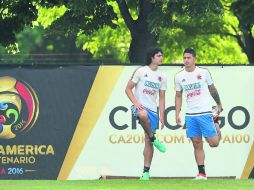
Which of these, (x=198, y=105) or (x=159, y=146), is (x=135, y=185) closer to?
(x=159, y=146)

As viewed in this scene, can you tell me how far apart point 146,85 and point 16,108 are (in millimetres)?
3085

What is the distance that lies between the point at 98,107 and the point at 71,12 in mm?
8748

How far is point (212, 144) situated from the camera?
41.1 feet

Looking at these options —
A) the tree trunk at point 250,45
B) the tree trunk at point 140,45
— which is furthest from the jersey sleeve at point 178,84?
the tree trunk at point 250,45

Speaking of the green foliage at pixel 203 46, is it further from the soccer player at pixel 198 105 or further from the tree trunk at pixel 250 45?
the soccer player at pixel 198 105

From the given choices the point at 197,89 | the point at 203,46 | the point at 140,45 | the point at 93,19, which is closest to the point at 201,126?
the point at 197,89

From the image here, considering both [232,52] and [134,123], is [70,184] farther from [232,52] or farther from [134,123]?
[232,52]

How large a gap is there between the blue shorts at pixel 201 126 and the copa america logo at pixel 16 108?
3.29 metres

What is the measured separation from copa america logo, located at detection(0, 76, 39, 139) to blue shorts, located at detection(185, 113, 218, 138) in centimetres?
329

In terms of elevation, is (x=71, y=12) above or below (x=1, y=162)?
above

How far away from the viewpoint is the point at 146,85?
12453 mm

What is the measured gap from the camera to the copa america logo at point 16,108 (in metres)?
14.5

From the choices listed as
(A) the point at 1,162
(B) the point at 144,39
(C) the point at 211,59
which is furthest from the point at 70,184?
(C) the point at 211,59

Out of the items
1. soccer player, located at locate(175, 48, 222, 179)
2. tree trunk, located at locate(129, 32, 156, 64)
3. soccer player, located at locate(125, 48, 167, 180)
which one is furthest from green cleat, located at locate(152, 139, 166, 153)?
tree trunk, located at locate(129, 32, 156, 64)
